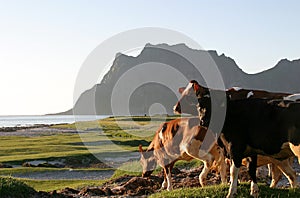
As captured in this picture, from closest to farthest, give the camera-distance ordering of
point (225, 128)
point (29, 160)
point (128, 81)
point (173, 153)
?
point (225, 128) < point (173, 153) < point (128, 81) < point (29, 160)

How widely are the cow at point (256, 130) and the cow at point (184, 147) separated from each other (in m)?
1.91

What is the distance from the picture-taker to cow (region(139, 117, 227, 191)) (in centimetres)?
1579

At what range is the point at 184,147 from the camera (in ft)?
54.0

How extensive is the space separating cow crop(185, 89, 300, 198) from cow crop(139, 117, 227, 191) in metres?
1.91

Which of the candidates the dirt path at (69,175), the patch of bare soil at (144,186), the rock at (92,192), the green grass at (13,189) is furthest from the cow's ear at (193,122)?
the dirt path at (69,175)

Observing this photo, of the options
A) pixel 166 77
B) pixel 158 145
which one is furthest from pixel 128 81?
pixel 158 145

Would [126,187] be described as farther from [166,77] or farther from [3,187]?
[166,77]

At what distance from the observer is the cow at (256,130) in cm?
1170

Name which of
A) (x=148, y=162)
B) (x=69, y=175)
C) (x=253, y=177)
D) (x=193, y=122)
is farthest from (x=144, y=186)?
(x=69, y=175)

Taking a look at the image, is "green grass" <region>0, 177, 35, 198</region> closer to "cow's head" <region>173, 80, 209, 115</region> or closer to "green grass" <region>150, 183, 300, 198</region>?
"green grass" <region>150, 183, 300, 198</region>

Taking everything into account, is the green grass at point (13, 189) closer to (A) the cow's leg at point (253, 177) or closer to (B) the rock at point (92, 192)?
(B) the rock at point (92, 192)

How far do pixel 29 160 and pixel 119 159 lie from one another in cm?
745

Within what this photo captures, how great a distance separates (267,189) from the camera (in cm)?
1313

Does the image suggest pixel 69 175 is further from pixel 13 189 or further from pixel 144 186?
pixel 13 189
